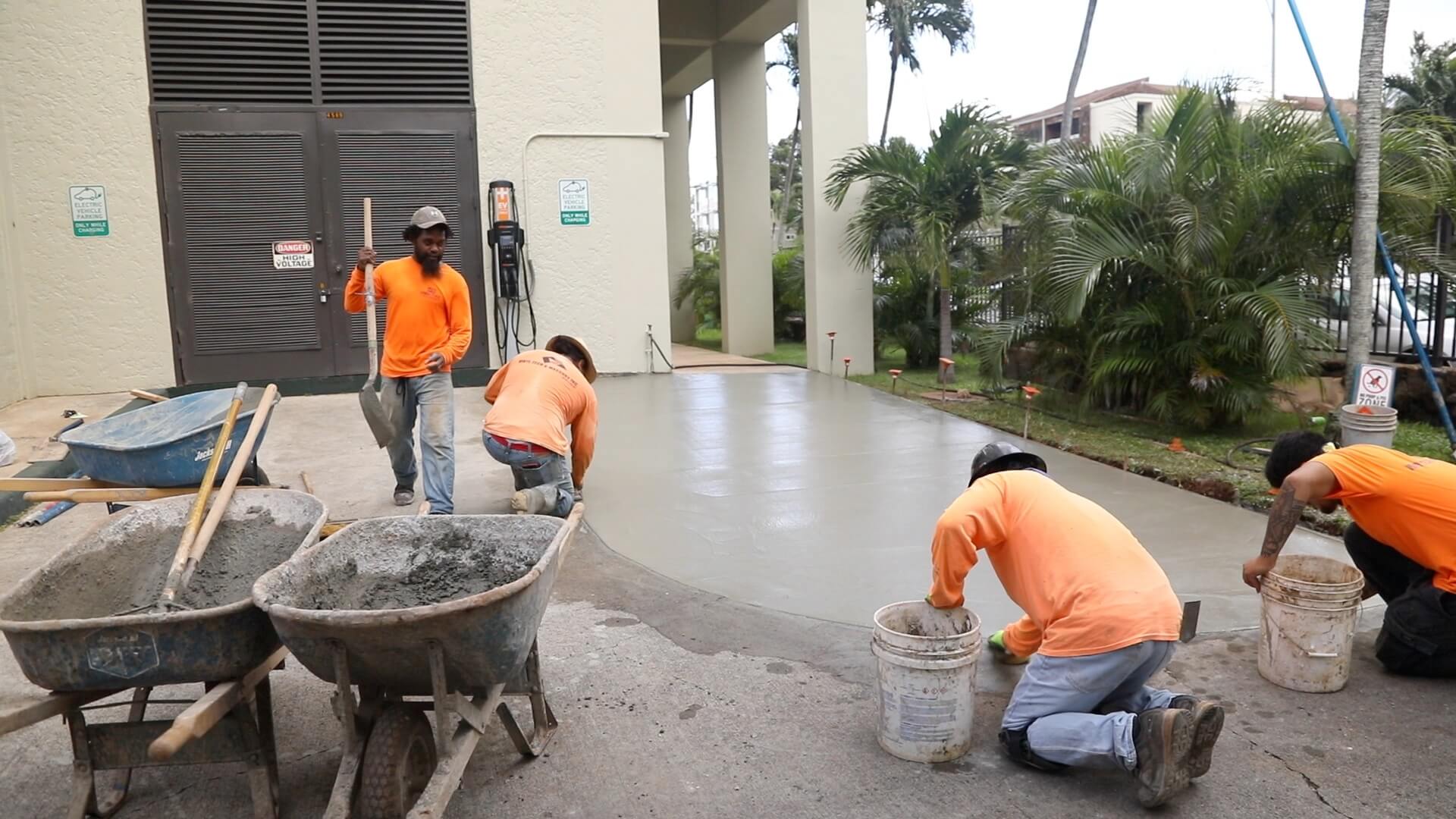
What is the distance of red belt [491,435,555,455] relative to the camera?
228 inches

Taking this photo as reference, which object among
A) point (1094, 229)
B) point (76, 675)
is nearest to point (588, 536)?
point (76, 675)

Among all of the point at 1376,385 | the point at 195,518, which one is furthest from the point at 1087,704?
the point at 1376,385

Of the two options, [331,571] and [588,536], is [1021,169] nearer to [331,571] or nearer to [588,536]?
[588,536]

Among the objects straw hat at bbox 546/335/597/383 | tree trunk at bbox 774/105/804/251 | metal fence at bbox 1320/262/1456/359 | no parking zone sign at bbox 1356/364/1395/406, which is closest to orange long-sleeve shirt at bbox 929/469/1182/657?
straw hat at bbox 546/335/597/383

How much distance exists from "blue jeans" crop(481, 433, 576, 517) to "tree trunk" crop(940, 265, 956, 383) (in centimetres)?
826

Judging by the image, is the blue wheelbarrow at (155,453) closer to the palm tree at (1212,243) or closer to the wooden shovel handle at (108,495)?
the wooden shovel handle at (108,495)

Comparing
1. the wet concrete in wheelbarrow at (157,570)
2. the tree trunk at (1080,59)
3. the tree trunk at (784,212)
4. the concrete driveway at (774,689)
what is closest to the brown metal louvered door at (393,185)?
the concrete driveway at (774,689)

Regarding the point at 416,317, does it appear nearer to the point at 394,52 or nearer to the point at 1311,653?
the point at 1311,653

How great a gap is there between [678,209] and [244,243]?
35.1 ft

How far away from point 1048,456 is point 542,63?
24.0 ft

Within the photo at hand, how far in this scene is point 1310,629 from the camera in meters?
4.12

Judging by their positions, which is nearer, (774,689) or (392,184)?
(774,689)

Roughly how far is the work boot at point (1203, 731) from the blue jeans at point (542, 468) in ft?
11.5

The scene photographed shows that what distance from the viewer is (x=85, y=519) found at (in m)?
6.69
